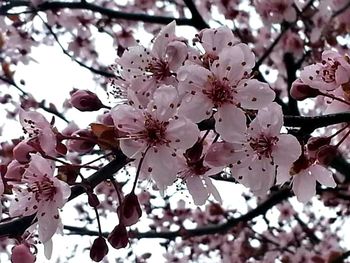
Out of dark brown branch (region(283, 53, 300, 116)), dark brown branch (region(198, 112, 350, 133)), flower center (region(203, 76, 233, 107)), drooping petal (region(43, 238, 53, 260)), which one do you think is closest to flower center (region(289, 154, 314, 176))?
dark brown branch (region(198, 112, 350, 133))

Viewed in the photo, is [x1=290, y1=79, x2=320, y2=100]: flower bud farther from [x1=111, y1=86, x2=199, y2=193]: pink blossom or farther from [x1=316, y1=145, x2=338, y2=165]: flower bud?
[x1=111, y1=86, x2=199, y2=193]: pink blossom

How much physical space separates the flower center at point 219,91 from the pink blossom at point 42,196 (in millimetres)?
382

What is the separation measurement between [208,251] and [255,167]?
374 centimetres

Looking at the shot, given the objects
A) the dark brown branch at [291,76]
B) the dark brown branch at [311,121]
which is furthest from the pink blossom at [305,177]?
the dark brown branch at [291,76]

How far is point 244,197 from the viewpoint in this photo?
4879 mm

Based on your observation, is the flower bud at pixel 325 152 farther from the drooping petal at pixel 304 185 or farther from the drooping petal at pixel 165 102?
the drooping petal at pixel 165 102

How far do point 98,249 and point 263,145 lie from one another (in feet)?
1.44

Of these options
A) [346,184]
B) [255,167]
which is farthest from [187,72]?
[346,184]

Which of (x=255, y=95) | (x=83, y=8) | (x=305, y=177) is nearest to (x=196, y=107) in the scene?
(x=255, y=95)

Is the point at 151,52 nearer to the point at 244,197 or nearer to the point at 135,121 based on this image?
the point at 135,121

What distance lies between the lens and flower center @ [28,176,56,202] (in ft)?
4.23

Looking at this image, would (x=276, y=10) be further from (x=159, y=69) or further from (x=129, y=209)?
(x=129, y=209)

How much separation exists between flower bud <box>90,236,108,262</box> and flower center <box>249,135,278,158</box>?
1.28 feet

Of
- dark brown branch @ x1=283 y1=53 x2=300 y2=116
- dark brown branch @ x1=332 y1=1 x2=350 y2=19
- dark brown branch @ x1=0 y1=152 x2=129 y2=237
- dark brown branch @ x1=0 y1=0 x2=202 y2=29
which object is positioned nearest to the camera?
dark brown branch @ x1=0 y1=152 x2=129 y2=237
